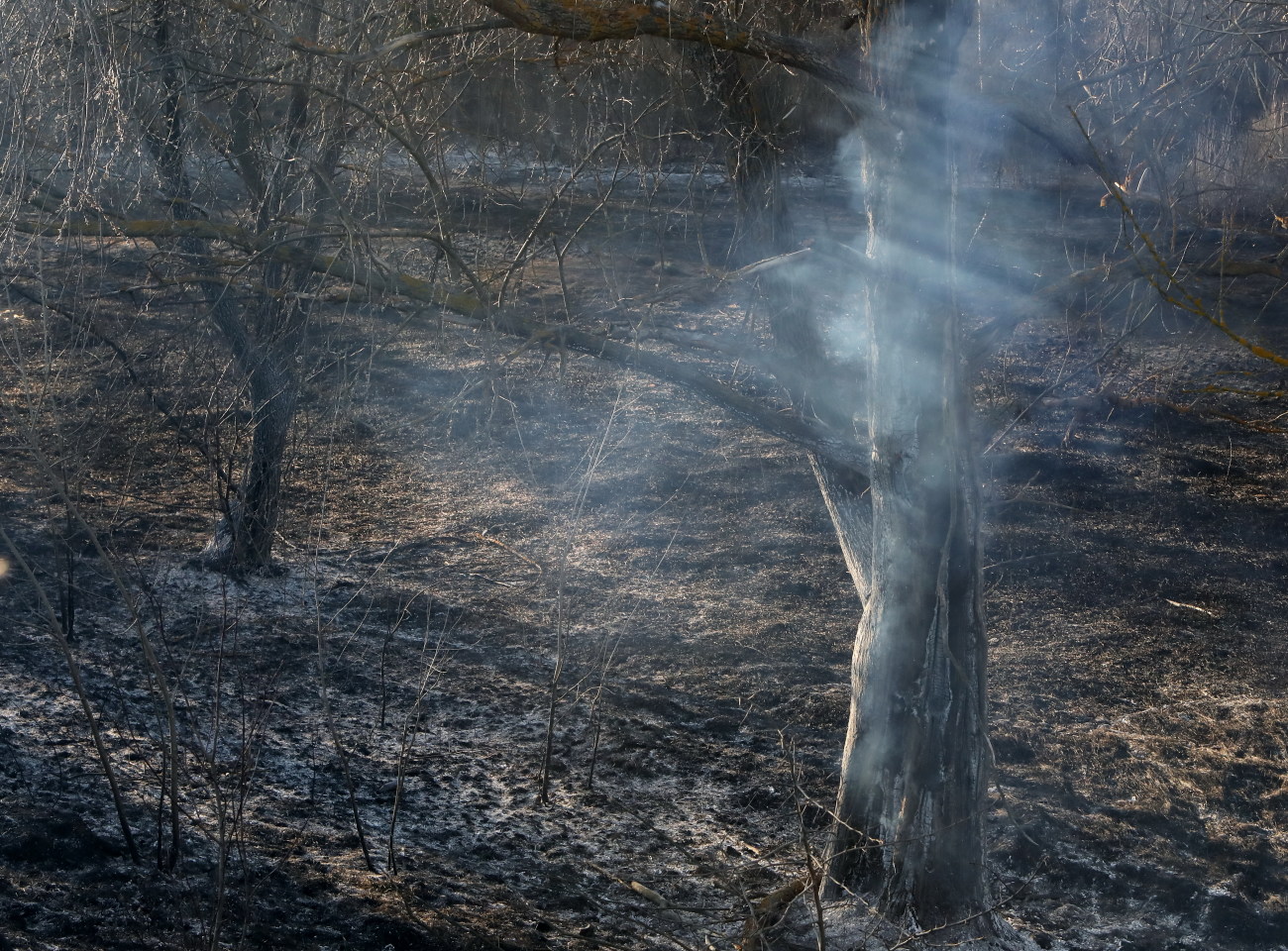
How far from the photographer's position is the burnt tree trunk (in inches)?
166

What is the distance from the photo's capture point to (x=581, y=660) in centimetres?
720

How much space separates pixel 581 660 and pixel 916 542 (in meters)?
3.29

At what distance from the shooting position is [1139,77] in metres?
5.97

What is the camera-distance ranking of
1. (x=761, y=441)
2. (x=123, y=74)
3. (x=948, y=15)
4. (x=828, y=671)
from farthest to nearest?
1. (x=761, y=441)
2. (x=828, y=671)
3. (x=123, y=74)
4. (x=948, y=15)

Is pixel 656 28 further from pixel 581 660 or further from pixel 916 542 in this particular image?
pixel 581 660

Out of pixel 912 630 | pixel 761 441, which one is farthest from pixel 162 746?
pixel 761 441

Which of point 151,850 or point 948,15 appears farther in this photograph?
point 151,850

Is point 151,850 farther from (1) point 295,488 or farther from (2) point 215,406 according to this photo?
(1) point 295,488

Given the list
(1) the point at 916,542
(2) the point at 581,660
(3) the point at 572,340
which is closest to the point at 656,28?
(3) the point at 572,340

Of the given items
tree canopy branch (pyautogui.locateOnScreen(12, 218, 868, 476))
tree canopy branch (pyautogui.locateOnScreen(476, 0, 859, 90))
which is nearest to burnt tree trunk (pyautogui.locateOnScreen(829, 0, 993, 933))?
tree canopy branch (pyautogui.locateOnScreen(476, 0, 859, 90))

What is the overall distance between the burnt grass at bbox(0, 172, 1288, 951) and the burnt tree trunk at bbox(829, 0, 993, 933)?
0.49m

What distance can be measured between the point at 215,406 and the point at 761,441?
480 cm

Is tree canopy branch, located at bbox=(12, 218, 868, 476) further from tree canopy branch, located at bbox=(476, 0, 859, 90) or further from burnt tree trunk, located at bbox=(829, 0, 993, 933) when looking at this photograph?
tree canopy branch, located at bbox=(476, 0, 859, 90)

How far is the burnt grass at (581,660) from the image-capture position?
4668 millimetres
